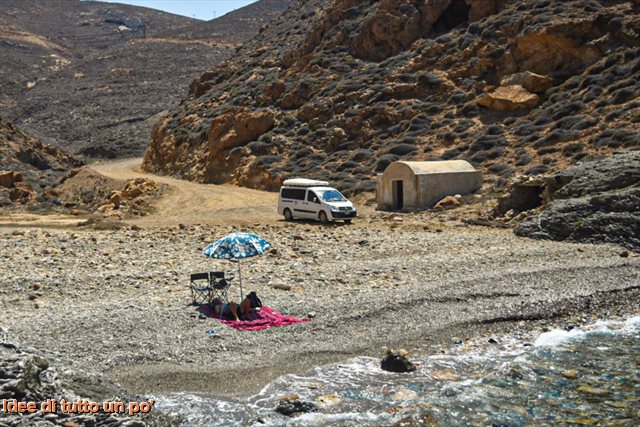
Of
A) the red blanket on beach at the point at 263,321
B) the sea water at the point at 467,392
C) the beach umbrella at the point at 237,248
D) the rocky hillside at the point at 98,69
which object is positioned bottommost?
the sea water at the point at 467,392

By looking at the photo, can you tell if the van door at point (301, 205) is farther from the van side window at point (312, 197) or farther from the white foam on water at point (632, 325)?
the white foam on water at point (632, 325)

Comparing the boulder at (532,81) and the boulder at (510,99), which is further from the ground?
the boulder at (532,81)

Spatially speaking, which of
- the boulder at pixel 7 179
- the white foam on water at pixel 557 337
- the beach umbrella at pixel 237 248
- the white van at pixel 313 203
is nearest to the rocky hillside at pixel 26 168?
the boulder at pixel 7 179

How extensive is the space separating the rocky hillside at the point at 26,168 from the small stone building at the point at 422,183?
61.7ft

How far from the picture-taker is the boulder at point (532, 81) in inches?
1511

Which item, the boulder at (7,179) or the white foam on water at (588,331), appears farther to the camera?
the boulder at (7,179)

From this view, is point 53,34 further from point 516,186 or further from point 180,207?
point 516,186

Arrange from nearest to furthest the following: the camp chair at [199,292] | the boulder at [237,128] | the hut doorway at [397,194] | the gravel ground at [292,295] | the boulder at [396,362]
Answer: the boulder at [396,362], the gravel ground at [292,295], the camp chair at [199,292], the hut doorway at [397,194], the boulder at [237,128]

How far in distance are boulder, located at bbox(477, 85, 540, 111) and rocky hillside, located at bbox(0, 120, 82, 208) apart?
85.2ft

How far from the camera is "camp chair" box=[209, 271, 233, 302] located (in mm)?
12977

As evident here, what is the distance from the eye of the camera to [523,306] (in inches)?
541

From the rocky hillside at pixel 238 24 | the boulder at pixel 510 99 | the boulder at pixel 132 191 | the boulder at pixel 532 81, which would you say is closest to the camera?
the boulder at pixel 132 191

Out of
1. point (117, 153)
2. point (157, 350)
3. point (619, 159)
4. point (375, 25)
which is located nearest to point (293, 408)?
point (157, 350)

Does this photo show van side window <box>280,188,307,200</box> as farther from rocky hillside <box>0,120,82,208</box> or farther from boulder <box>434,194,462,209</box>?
rocky hillside <box>0,120,82,208</box>
